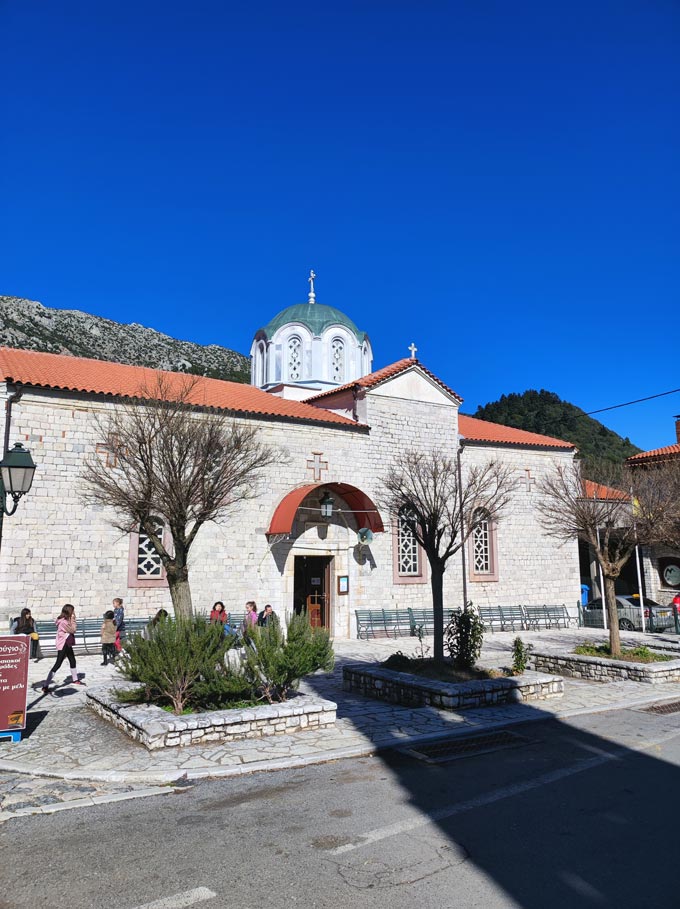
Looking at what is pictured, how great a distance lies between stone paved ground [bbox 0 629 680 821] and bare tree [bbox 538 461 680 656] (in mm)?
2450

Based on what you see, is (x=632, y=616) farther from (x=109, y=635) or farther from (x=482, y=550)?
(x=109, y=635)

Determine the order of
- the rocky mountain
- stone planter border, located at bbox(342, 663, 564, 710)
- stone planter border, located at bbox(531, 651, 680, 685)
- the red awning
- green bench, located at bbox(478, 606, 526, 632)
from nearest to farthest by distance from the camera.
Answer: stone planter border, located at bbox(342, 663, 564, 710), stone planter border, located at bbox(531, 651, 680, 685), the red awning, green bench, located at bbox(478, 606, 526, 632), the rocky mountain

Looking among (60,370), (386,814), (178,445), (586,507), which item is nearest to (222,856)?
(386,814)

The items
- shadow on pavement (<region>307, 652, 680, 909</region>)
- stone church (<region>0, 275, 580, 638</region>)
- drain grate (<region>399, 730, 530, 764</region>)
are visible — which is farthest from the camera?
stone church (<region>0, 275, 580, 638</region>)

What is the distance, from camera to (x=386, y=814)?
549 cm

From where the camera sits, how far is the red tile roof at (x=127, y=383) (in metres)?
15.7

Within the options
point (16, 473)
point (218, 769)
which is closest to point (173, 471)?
point (16, 473)

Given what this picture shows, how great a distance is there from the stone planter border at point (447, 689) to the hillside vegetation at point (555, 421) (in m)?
41.4

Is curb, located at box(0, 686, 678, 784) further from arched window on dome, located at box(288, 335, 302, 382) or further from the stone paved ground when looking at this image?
arched window on dome, located at box(288, 335, 302, 382)

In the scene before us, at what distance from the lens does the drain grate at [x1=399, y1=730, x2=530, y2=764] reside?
24.3 feet

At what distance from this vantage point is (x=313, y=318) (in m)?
25.2

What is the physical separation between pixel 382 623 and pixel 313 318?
494 inches

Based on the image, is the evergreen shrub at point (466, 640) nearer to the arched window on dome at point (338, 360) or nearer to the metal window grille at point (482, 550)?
the metal window grille at point (482, 550)

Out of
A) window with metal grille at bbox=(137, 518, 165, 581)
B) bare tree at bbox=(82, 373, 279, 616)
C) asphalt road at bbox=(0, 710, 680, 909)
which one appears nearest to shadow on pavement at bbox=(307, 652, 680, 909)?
asphalt road at bbox=(0, 710, 680, 909)
